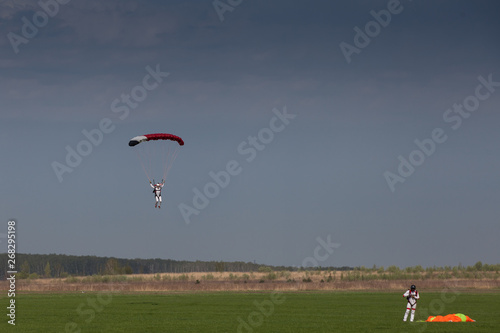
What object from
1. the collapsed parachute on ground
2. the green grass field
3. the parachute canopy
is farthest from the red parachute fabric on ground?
the collapsed parachute on ground

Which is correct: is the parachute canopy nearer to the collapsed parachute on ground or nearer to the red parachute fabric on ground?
the red parachute fabric on ground

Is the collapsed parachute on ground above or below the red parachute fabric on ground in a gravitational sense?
below

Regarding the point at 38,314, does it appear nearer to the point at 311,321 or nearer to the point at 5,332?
the point at 5,332

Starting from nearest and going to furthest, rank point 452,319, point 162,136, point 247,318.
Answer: point 452,319 → point 247,318 → point 162,136

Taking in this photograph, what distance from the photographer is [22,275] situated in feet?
575

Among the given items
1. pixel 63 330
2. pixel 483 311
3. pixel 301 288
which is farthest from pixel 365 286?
pixel 63 330

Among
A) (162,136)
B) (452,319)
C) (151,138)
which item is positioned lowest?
(452,319)

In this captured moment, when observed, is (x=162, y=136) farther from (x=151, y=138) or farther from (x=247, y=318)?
(x=247, y=318)

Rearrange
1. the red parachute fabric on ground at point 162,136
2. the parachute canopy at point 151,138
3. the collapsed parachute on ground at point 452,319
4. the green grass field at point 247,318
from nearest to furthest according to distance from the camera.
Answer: the green grass field at point 247,318, the collapsed parachute on ground at point 452,319, the parachute canopy at point 151,138, the red parachute fabric on ground at point 162,136

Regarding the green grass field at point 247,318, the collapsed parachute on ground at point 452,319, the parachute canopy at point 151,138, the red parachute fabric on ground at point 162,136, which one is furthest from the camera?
the red parachute fabric on ground at point 162,136

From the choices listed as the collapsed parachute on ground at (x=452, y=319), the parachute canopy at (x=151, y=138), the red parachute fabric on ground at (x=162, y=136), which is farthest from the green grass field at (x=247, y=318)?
the red parachute fabric on ground at (x=162, y=136)

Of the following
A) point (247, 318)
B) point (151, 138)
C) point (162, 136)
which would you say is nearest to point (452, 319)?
point (247, 318)

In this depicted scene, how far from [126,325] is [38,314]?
1034 cm

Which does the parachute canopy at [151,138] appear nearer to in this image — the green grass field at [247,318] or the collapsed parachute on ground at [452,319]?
the green grass field at [247,318]
